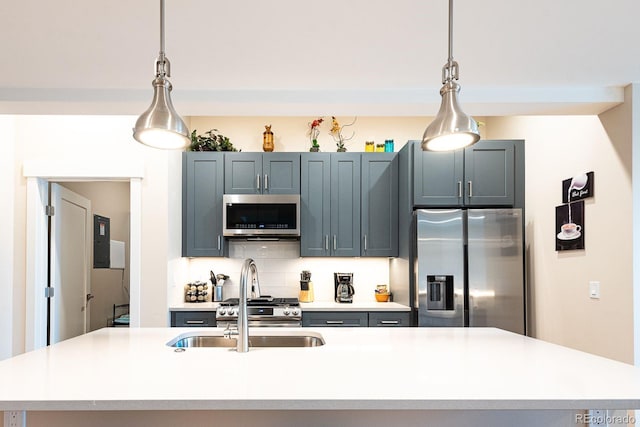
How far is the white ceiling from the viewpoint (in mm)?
2086

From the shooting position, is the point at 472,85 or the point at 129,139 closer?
the point at 472,85

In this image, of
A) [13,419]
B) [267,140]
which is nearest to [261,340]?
[13,419]

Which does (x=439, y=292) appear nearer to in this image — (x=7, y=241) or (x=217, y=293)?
(x=217, y=293)

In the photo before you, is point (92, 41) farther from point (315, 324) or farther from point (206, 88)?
point (315, 324)

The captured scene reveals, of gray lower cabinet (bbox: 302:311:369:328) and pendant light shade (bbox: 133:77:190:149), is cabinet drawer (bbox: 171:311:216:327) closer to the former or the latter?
gray lower cabinet (bbox: 302:311:369:328)

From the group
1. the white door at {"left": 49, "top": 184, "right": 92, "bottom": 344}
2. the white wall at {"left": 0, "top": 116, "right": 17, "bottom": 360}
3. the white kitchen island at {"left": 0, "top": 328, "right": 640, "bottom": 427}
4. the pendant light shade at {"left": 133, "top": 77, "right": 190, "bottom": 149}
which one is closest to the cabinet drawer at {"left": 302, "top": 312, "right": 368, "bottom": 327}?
the white kitchen island at {"left": 0, "top": 328, "right": 640, "bottom": 427}

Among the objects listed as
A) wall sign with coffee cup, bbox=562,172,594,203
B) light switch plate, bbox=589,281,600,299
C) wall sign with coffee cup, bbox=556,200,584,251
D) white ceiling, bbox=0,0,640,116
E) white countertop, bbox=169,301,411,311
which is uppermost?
white ceiling, bbox=0,0,640,116

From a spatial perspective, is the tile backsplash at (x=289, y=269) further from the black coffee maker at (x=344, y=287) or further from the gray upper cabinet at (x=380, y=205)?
the gray upper cabinet at (x=380, y=205)

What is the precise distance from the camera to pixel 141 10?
206 cm

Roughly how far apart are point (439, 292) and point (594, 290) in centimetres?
105

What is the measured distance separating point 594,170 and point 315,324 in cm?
236

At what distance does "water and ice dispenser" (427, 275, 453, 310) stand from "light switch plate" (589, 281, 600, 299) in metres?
0.94

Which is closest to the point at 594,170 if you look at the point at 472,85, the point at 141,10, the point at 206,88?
the point at 472,85

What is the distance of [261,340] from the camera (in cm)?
260
